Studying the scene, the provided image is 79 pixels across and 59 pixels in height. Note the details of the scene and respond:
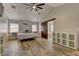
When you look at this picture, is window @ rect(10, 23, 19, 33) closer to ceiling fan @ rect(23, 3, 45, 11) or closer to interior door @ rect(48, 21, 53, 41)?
ceiling fan @ rect(23, 3, 45, 11)

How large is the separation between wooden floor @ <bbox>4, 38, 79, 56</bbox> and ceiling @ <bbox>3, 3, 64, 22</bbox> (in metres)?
0.43

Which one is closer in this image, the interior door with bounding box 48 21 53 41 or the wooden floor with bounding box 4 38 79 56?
the wooden floor with bounding box 4 38 79 56

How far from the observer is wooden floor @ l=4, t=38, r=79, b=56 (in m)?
1.71

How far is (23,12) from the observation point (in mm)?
1770

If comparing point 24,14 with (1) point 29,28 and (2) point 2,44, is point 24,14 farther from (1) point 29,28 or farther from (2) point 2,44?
(2) point 2,44

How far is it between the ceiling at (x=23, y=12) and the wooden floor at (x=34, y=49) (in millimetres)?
427

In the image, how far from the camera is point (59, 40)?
1818 mm

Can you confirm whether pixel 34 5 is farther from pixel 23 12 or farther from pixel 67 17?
pixel 67 17

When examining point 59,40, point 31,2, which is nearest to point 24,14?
point 31,2

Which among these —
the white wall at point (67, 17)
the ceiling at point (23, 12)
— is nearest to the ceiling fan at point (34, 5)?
the ceiling at point (23, 12)

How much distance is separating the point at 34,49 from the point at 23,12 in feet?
2.24

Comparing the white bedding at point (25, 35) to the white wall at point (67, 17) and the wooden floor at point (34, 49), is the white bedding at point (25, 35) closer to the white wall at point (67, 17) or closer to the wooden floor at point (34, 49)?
the wooden floor at point (34, 49)

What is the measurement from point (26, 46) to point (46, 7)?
78cm

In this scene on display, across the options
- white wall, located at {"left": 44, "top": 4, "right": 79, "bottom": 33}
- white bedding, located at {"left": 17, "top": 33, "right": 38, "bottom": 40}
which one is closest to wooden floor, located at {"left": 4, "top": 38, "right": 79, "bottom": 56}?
white bedding, located at {"left": 17, "top": 33, "right": 38, "bottom": 40}
